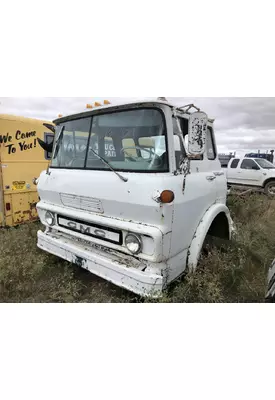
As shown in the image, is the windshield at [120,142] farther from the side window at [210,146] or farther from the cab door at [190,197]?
the side window at [210,146]

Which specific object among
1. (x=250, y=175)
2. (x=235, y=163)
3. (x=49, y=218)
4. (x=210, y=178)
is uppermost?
(x=235, y=163)

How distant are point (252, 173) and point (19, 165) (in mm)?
7298

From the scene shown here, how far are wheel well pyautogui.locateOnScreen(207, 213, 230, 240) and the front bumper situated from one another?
4.24 ft

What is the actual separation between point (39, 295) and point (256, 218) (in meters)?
3.56

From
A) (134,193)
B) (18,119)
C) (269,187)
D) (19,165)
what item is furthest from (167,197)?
(269,187)

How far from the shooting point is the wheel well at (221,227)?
9.75 ft

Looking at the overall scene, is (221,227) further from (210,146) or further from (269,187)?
(269,187)

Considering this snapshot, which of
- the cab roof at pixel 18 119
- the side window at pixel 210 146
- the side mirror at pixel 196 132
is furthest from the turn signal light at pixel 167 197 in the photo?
the cab roof at pixel 18 119

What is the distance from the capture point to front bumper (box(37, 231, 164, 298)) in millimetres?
1920

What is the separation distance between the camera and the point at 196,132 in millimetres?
1858

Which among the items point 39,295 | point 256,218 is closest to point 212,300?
point 39,295

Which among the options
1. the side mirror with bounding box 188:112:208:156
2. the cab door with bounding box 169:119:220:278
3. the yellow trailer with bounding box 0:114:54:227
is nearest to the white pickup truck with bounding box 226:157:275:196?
the cab door with bounding box 169:119:220:278

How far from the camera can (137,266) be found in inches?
80.1

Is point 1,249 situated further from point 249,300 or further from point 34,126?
point 249,300
